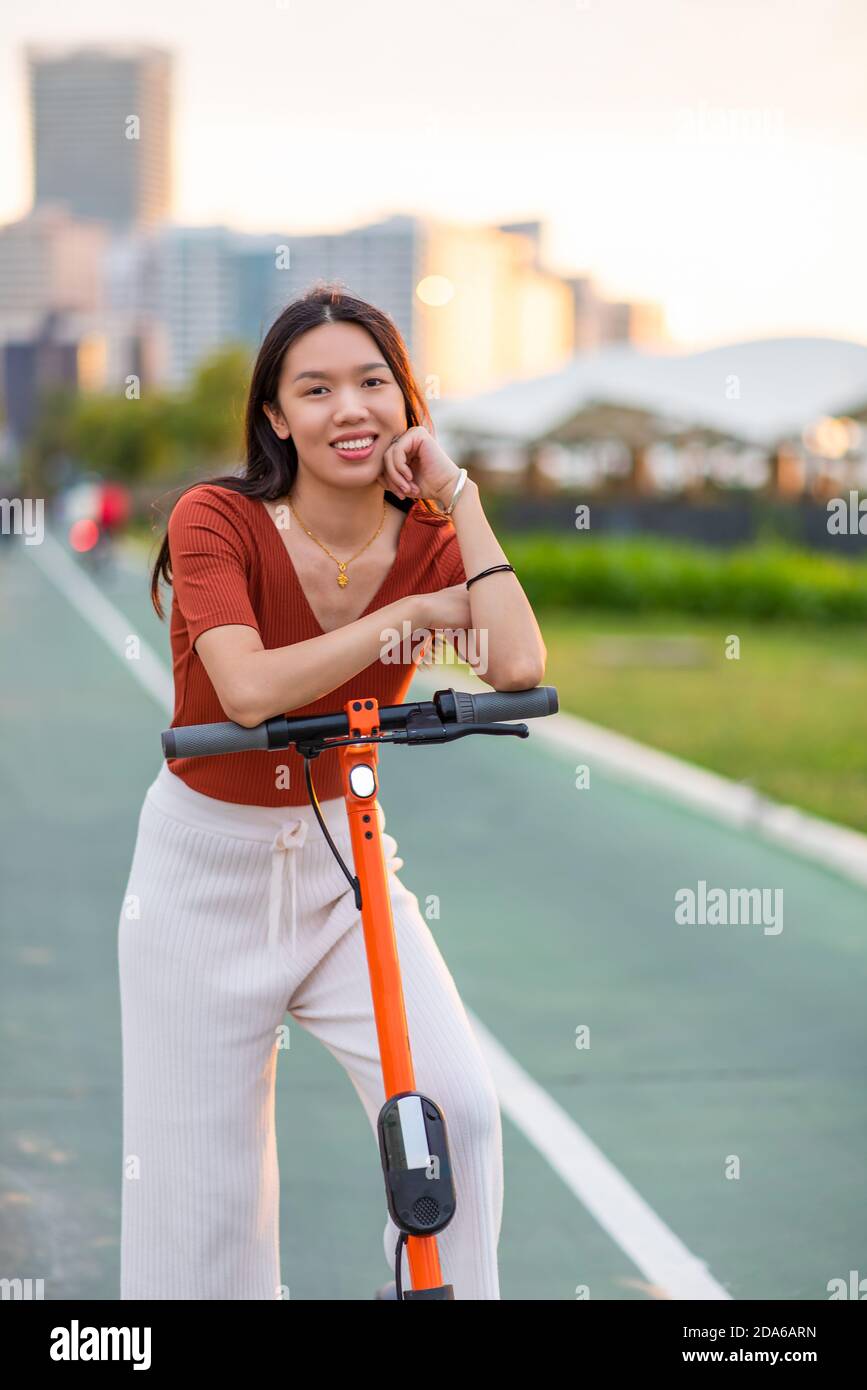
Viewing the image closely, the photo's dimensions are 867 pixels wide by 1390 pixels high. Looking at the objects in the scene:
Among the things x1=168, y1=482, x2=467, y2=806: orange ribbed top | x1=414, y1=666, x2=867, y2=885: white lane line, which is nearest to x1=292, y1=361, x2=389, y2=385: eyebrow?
x1=168, y1=482, x2=467, y2=806: orange ribbed top

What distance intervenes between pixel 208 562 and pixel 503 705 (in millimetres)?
509

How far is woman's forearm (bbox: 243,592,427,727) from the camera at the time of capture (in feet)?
9.05

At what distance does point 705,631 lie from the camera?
2105 centimetres

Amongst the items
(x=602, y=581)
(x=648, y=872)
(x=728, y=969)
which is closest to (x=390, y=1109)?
(x=728, y=969)

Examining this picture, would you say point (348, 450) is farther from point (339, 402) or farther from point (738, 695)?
point (738, 695)

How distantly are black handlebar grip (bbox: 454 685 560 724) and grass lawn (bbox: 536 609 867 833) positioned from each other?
660cm

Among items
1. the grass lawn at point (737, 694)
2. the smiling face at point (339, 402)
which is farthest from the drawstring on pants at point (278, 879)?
the grass lawn at point (737, 694)

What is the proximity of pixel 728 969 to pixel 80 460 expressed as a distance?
11465cm

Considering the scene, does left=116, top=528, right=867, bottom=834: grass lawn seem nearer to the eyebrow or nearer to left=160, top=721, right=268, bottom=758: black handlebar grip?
the eyebrow

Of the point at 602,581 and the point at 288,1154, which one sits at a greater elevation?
the point at 602,581

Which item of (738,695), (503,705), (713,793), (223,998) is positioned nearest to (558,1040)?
(223,998)

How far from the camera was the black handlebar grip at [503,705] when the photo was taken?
8.83ft
